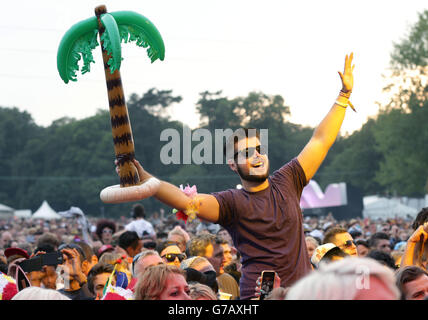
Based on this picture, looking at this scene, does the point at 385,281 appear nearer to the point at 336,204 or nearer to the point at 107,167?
the point at 336,204

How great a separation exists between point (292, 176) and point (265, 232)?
17.0 inches

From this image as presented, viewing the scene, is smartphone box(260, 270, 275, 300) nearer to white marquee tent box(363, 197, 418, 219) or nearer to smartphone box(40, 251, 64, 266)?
smartphone box(40, 251, 64, 266)

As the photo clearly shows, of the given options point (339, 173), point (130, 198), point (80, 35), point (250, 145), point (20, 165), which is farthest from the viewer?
point (20, 165)

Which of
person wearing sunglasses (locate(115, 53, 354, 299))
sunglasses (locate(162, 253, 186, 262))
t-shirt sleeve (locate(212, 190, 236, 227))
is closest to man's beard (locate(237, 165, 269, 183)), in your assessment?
person wearing sunglasses (locate(115, 53, 354, 299))

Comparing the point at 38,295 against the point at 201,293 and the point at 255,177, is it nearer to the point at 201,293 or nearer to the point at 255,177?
the point at 201,293

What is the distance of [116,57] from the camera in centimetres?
363

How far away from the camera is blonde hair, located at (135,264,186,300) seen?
3635 mm

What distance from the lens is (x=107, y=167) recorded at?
81.0 metres

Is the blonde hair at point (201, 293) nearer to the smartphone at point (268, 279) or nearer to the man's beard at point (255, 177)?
the smartphone at point (268, 279)

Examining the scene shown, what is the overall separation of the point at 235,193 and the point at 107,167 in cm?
7756

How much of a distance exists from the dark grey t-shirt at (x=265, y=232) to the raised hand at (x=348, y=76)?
0.79 metres

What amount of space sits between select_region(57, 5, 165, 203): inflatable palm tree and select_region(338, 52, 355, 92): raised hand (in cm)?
121

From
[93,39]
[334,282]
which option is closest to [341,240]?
[93,39]
